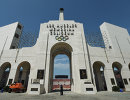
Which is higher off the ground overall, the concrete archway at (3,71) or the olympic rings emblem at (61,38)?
the olympic rings emblem at (61,38)

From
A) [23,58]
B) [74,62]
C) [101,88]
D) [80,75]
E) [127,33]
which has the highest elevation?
[127,33]

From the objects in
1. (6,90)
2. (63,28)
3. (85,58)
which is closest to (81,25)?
(63,28)

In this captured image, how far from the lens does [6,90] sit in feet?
60.4

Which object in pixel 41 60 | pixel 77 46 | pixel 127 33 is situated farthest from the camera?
pixel 127 33

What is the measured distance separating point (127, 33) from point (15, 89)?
146 ft

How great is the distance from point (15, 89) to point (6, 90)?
2.82 m

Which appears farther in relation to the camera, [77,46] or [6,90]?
[77,46]

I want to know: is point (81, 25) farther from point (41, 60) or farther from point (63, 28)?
point (41, 60)

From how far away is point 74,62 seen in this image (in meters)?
21.7

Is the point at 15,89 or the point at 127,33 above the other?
the point at 127,33

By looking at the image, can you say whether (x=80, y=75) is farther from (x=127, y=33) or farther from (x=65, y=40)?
(x=127, y=33)

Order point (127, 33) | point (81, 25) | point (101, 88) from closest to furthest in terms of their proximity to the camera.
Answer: point (101, 88) < point (81, 25) < point (127, 33)

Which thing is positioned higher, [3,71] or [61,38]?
[61,38]

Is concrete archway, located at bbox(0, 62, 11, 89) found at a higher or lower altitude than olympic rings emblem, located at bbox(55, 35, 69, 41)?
lower
